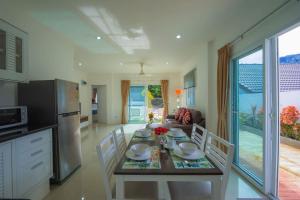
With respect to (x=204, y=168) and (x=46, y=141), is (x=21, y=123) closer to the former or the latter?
(x=46, y=141)

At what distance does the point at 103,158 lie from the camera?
1.37 metres

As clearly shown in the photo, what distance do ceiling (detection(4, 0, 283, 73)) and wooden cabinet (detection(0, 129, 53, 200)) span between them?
6.14 feet

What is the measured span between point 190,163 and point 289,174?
2.54 m

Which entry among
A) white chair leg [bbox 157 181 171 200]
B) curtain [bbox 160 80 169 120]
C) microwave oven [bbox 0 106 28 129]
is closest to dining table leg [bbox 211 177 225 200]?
white chair leg [bbox 157 181 171 200]

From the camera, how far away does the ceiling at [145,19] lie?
246cm

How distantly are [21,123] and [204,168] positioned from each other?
7.65 ft

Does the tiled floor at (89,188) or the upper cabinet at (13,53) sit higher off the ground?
the upper cabinet at (13,53)

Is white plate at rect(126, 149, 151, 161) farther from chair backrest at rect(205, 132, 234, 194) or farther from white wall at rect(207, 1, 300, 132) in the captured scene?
white wall at rect(207, 1, 300, 132)

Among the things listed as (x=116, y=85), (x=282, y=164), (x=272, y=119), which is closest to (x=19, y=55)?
(x=272, y=119)

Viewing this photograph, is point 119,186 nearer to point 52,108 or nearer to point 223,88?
point 52,108

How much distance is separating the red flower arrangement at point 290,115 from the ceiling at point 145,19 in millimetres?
2713

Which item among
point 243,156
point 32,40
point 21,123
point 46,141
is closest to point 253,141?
point 243,156

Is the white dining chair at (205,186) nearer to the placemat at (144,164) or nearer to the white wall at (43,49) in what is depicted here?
the placemat at (144,164)

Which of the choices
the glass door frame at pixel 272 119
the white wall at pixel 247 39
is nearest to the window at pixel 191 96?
the white wall at pixel 247 39
